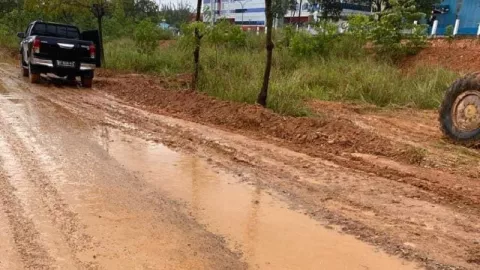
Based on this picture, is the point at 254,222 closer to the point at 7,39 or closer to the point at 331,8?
the point at 7,39

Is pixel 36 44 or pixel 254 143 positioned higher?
pixel 36 44

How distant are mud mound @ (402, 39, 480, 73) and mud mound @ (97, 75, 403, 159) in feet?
27.6

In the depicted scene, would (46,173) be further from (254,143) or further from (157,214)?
(254,143)

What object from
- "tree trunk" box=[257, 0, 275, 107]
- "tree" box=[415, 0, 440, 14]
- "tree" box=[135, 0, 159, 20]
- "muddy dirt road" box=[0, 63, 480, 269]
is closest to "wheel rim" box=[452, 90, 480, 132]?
"muddy dirt road" box=[0, 63, 480, 269]

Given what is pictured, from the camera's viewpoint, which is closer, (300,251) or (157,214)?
(300,251)

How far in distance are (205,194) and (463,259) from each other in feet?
8.08

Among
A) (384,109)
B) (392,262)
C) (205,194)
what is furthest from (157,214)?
(384,109)

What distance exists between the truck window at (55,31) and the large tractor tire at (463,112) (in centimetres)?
1140

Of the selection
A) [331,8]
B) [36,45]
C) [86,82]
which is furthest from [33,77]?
[331,8]

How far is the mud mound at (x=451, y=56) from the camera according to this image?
15.1 m

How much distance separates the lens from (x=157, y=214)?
4.19m

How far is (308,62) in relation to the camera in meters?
16.0

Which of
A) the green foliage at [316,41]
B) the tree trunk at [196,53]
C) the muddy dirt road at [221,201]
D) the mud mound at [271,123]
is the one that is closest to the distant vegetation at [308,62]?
the green foliage at [316,41]

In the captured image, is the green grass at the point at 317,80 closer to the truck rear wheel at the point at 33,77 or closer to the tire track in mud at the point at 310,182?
the tire track in mud at the point at 310,182
